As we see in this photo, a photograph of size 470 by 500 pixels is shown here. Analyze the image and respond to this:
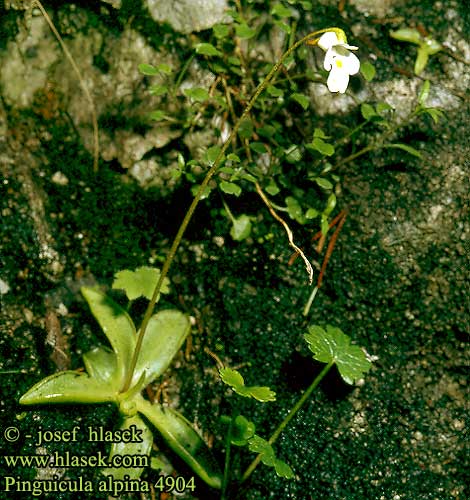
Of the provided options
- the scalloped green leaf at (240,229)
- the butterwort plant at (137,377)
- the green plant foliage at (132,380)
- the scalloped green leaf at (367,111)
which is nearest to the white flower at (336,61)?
the butterwort plant at (137,377)

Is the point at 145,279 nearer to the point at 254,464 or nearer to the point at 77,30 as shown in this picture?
the point at 254,464

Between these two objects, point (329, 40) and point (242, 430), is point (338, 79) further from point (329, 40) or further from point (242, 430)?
point (242, 430)

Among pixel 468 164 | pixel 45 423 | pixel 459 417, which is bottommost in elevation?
pixel 459 417

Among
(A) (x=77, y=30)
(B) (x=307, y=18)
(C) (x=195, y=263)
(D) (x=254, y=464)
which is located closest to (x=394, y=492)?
(D) (x=254, y=464)

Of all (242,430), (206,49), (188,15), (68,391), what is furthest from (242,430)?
(188,15)

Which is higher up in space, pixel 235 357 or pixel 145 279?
pixel 145 279

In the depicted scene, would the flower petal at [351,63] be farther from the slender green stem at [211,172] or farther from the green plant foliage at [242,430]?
the green plant foliage at [242,430]

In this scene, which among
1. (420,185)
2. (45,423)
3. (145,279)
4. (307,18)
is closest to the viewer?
(45,423)
